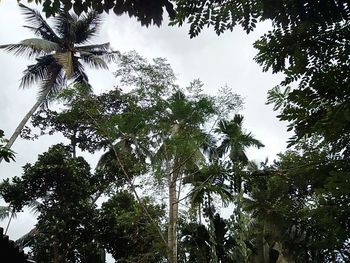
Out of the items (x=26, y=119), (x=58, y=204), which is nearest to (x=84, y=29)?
(x=26, y=119)

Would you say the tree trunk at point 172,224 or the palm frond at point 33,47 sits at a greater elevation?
the palm frond at point 33,47

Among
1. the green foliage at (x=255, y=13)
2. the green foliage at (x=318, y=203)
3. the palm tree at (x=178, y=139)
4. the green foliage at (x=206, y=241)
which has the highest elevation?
the palm tree at (x=178, y=139)

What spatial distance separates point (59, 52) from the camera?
57.9 ft

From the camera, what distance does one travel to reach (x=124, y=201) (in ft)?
48.2

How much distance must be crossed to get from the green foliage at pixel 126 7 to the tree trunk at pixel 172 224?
7.49 meters

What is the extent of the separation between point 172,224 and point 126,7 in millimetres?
7733

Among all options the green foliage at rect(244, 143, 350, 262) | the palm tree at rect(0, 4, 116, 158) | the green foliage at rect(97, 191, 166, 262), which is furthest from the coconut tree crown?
the green foliage at rect(244, 143, 350, 262)

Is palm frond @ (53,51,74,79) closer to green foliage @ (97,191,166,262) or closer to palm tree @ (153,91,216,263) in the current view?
green foliage @ (97,191,166,262)

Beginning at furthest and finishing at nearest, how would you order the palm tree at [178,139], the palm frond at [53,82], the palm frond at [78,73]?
the palm frond at [78,73] → the palm frond at [53,82] → the palm tree at [178,139]

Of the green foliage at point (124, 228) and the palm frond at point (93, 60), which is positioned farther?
the palm frond at point (93, 60)

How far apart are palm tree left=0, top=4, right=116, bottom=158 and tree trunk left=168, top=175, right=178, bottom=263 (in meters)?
7.66

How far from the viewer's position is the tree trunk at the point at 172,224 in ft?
31.4

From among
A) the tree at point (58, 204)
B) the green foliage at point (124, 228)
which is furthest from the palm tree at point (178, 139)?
the tree at point (58, 204)

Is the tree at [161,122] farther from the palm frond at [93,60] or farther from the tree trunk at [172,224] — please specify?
the palm frond at [93,60]
